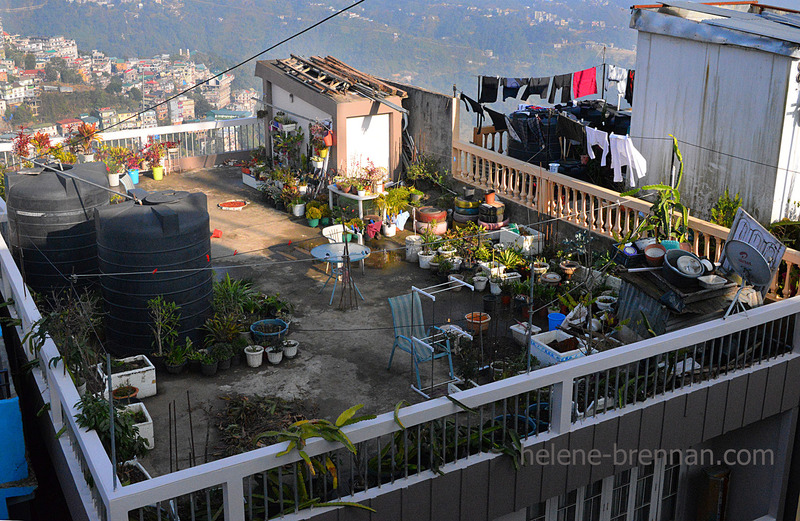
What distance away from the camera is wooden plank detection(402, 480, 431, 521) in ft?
22.4

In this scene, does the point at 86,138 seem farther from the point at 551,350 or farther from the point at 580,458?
the point at 580,458

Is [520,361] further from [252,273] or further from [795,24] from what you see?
[795,24]

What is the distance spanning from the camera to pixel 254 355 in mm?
10109

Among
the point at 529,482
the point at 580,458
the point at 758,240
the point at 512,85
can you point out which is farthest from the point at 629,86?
the point at 529,482

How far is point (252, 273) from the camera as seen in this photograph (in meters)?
13.4

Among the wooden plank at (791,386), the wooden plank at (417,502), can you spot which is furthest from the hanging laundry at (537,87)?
the wooden plank at (417,502)

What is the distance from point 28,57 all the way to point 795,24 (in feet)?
212

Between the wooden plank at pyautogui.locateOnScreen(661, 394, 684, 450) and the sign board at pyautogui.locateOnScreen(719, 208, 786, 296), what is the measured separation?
205 cm

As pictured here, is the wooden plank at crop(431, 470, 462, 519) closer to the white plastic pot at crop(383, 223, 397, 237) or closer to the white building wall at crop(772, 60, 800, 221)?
the white building wall at crop(772, 60, 800, 221)

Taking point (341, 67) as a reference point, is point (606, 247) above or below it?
below

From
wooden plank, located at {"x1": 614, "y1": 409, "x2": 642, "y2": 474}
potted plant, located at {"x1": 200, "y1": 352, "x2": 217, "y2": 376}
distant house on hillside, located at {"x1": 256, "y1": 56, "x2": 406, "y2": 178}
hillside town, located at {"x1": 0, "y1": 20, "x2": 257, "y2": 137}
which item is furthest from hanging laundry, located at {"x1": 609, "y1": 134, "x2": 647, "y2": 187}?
hillside town, located at {"x1": 0, "y1": 20, "x2": 257, "y2": 137}

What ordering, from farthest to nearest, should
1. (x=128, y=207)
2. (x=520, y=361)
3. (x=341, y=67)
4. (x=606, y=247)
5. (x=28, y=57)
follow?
(x=28, y=57), (x=341, y=67), (x=606, y=247), (x=128, y=207), (x=520, y=361)

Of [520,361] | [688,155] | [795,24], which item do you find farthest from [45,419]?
[795,24]

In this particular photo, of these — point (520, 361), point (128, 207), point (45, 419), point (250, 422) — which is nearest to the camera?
point (45, 419)
